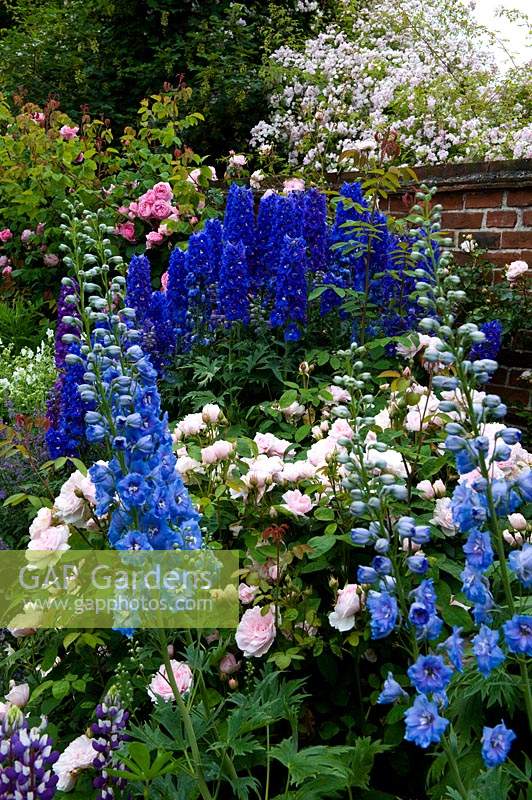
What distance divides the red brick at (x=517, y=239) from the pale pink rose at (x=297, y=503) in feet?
7.37

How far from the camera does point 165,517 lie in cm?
148

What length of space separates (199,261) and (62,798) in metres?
2.34

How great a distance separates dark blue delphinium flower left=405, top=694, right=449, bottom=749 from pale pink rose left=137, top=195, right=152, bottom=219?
4363 mm

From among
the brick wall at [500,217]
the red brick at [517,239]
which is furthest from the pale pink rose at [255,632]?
the red brick at [517,239]

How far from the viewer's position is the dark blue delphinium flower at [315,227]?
344 cm

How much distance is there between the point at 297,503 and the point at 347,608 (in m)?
0.33

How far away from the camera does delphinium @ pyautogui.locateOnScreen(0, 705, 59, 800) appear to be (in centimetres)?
161

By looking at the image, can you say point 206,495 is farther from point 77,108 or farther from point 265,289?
point 77,108

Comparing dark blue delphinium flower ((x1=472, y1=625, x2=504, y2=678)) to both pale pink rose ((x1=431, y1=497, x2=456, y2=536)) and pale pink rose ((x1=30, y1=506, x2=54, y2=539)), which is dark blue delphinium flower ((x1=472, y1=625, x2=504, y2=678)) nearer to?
pale pink rose ((x1=431, y1=497, x2=456, y2=536))

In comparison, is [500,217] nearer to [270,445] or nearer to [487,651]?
[270,445]

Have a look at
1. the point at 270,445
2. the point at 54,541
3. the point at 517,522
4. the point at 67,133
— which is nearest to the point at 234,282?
the point at 270,445

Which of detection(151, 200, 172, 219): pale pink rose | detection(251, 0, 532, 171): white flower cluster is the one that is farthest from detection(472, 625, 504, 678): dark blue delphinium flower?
detection(251, 0, 532, 171): white flower cluster

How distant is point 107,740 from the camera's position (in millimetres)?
1788

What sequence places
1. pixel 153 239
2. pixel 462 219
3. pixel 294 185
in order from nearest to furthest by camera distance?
pixel 462 219
pixel 294 185
pixel 153 239
